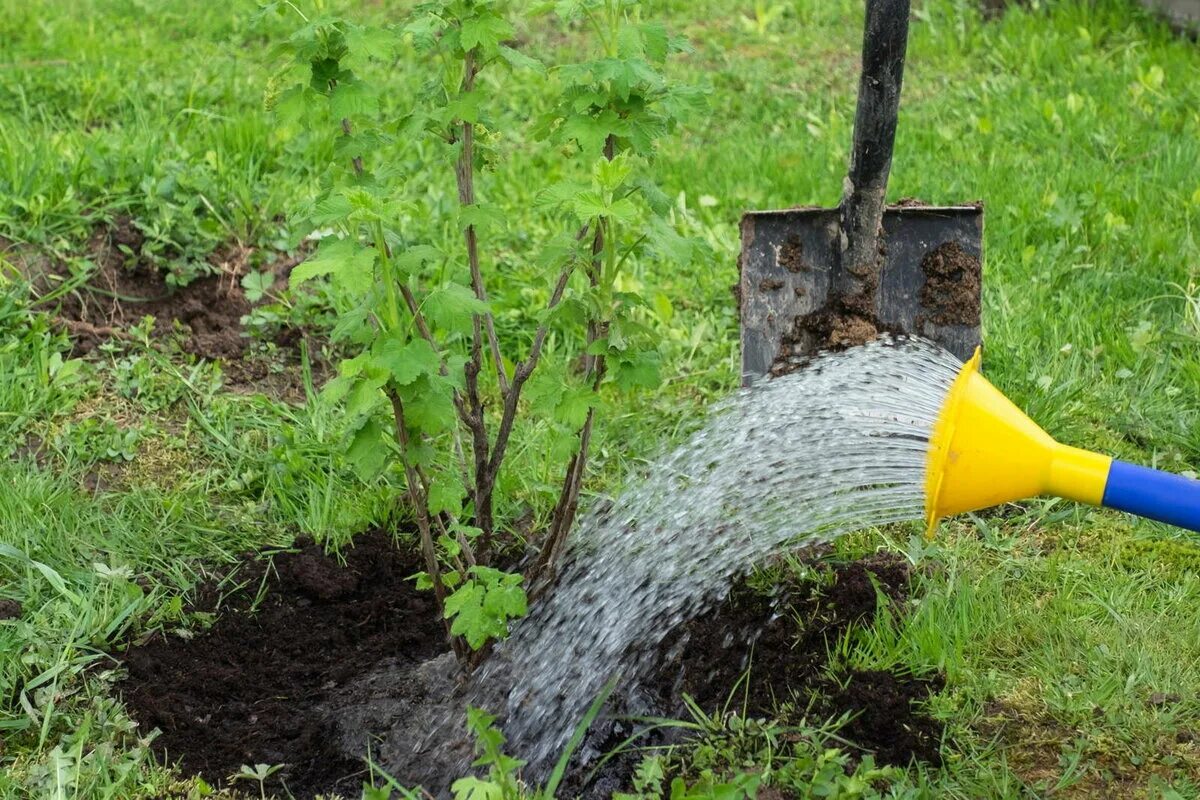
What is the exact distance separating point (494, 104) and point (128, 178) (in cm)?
166

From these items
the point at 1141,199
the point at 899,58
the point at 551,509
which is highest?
the point at 899,58

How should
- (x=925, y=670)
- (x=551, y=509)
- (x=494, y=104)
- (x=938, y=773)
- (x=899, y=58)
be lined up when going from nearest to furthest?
1. (x=938, y=773)
2. (x=925, y=670)
3. (x=899, y=58)
4. (x=551, y=509)
5. (x=494, y=104)

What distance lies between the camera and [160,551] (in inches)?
117

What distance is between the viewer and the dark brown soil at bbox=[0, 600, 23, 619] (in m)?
2.74

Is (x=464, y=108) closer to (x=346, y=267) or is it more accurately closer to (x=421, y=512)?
(x=346, y=267)

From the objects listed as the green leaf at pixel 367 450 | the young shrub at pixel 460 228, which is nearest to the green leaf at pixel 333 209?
the young shrub at pixel 460 228

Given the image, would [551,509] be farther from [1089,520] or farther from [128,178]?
[128,178]

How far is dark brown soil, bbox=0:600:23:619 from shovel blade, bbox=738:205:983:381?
64.8 inches

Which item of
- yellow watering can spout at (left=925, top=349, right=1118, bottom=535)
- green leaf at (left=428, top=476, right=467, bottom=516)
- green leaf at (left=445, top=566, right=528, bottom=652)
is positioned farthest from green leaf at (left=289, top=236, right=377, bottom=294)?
yellow watering can spout at (left=925, top=349, right=1118, bottom=535)

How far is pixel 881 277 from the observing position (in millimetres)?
3068

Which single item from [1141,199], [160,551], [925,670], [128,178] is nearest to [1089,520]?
[925,670]

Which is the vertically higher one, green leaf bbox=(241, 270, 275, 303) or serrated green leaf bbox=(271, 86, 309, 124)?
serrated green leaf bbox=(271, 86, 309, 124)

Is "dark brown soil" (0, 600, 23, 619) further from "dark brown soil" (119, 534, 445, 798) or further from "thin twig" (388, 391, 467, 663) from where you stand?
"thin twig" (388, 391, 467, 663)

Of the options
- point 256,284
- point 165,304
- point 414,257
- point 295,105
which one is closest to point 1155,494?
point 414,257
